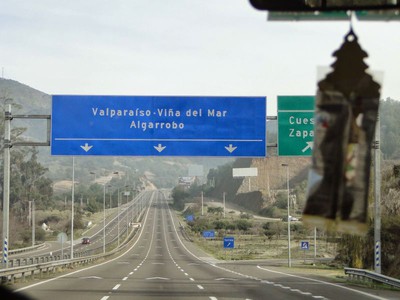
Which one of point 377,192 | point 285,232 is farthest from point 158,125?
point 285,232

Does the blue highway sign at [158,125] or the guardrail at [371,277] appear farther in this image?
the blue highway sign at [158,125]

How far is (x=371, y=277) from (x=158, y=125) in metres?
11.3

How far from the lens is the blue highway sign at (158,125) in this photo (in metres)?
29.0

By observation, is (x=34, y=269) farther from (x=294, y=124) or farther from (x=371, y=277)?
(x=371, y=277)

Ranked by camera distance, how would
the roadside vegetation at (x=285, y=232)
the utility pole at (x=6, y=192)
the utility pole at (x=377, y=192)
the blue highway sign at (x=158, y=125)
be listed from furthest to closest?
1. the roadside vegetation at (x=285, y=232)
2. the blue highway sign at (x=158, y=125)
3. the utility pole at (x=6, y=192)
4. the utility pole at (x=377, y=192)

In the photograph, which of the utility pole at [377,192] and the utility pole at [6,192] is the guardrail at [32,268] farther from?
the utility pole at [377,192]

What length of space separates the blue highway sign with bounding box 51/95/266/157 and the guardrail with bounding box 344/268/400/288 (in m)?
7.03

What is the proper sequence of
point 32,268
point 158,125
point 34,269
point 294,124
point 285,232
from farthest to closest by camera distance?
point 285,232 → point 34,269 → point 32,268 → point 158,125 → point 294,124

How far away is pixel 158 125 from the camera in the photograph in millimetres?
29234

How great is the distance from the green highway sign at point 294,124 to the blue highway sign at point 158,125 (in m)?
0.80

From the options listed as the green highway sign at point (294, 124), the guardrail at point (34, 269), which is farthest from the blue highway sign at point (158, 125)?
the guardrail at point (34, 269)

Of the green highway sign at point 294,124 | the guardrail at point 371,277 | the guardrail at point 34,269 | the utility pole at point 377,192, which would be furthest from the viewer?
the green highway sign at point 294,124

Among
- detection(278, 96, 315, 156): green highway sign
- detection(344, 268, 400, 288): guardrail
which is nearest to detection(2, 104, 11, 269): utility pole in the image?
detection(278, 96, 315, 156): green highway sign

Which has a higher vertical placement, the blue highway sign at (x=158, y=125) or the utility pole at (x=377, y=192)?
the blue highway sign at (x=158, y=125)
